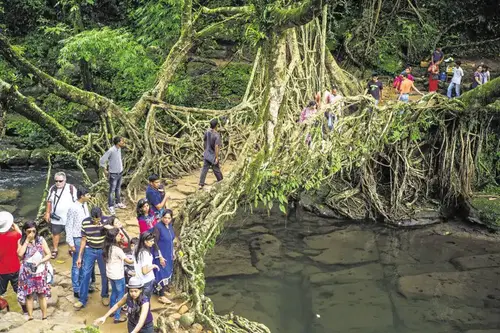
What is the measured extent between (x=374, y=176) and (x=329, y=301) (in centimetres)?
453

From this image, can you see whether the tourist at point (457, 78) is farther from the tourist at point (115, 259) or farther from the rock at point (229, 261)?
the tourist at point (115, 259)

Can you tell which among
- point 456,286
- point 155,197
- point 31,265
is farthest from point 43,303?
point 456,286

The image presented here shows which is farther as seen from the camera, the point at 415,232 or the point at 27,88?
the point at 27,88

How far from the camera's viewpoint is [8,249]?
6438 millimetres

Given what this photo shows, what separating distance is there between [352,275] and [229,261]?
8.05 feet

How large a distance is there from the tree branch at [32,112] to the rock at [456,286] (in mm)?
6957

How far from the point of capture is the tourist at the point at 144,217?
7355 millimetres

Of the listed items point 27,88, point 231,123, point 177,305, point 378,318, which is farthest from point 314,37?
point 27,88

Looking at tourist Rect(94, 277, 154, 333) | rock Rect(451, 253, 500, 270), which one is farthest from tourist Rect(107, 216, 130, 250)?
rock Rect(451, 253, 500, 270)

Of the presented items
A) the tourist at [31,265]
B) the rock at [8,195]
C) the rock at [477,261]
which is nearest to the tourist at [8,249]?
the tourist at [31,265]

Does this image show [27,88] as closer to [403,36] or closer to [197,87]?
[197,87]

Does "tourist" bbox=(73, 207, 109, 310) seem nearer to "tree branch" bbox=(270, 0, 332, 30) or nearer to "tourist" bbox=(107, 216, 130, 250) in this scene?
"tourist" bbox=(107, 216, 130, 250)

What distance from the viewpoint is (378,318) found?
9.62 metres

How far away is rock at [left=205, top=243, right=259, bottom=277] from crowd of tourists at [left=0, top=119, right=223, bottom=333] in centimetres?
335
